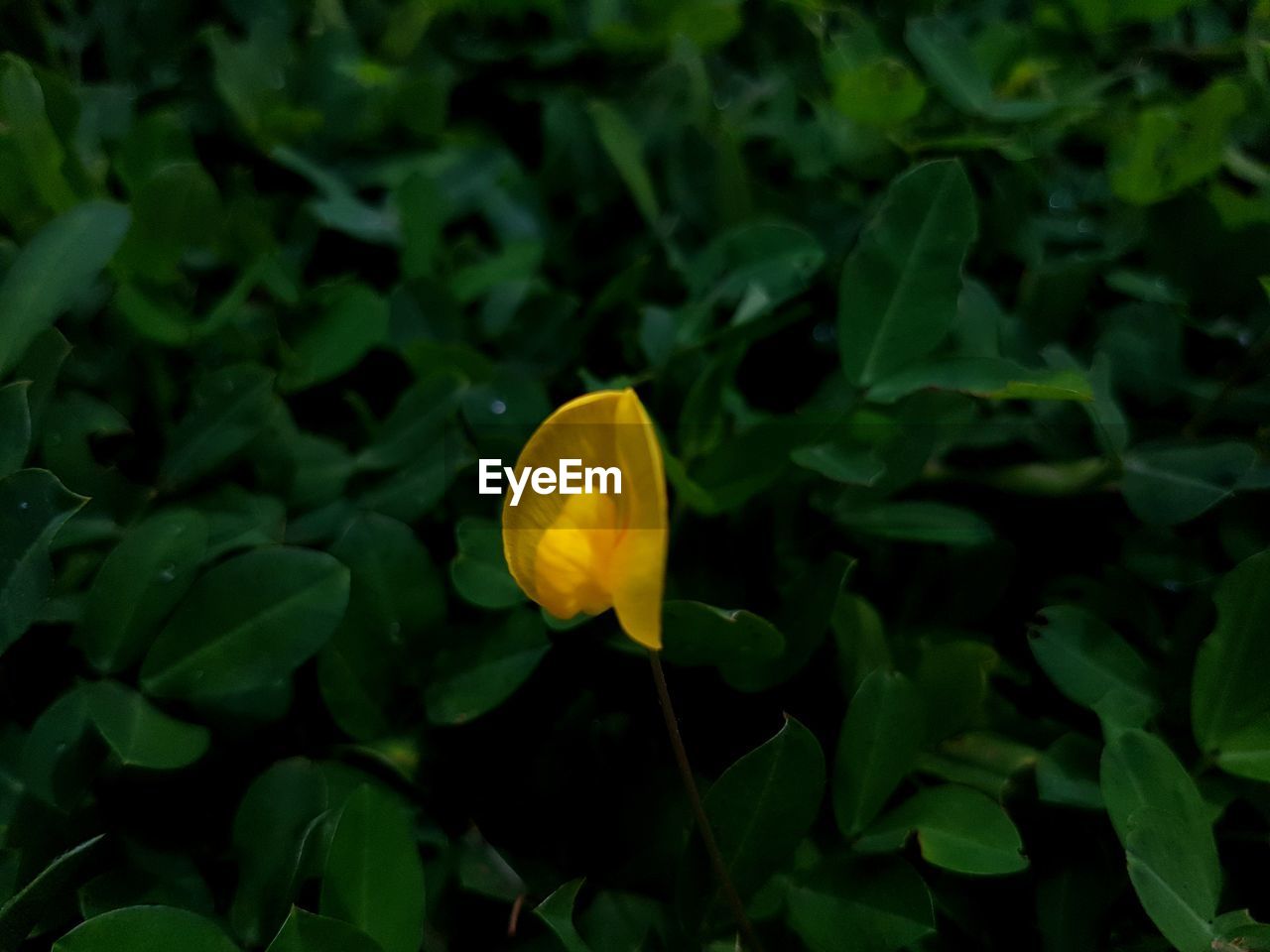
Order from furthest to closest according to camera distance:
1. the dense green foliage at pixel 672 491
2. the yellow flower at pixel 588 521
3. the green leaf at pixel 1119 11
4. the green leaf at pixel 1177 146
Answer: the green leaf at pixel 1119 11 → the green leaf at pixel 1177 146 → the dense green foliage at pixel 672 491 → the yellow flower at pixel 588 521

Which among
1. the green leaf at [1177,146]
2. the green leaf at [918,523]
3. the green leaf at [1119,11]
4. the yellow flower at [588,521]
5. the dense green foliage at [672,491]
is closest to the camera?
the yellow flower at [588,521]

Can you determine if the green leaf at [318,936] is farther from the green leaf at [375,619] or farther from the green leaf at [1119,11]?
the green leaf at [1119,11]

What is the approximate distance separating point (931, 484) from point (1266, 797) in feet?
0.90

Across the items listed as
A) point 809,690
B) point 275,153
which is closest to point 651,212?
point 275,153

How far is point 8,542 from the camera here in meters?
0.50

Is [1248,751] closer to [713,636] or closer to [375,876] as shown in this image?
[713,636]

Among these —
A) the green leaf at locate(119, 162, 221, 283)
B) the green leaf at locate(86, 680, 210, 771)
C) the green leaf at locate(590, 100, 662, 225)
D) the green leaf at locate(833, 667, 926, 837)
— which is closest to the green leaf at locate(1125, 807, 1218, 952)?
the green leaf at locate(833, 667, 926, 837)

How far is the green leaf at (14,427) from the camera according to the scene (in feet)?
1.65

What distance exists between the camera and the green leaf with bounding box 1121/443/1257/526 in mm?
629

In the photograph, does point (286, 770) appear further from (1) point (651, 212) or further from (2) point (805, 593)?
(1) point (651, 212)

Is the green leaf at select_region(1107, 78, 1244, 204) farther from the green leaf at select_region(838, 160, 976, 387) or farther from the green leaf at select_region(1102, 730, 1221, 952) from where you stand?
the green leaf at select_region(1102, 730, 1221, 952)

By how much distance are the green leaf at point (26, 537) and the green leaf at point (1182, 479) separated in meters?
0.61

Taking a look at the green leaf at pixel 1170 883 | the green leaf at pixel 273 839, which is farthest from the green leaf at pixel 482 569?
the green leaf at pixel 1170 883

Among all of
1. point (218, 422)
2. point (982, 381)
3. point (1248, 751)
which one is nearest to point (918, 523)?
point (982, 381)
